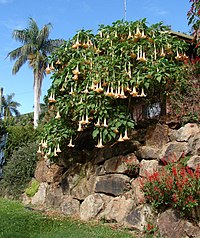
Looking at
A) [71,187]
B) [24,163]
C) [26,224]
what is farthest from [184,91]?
[24,163]

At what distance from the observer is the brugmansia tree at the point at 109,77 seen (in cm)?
693

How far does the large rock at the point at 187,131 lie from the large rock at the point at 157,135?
352mm

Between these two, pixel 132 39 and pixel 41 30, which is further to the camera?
pixel 41 30

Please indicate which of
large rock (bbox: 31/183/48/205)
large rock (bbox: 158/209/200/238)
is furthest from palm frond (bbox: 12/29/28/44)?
large rock (bbox: 158/209/200/238)

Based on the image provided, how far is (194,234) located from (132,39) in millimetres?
4380

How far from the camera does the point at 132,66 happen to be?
24.1ft

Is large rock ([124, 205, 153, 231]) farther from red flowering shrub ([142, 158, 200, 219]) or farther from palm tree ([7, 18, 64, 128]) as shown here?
palm tree ([7, 18, 64, 128])

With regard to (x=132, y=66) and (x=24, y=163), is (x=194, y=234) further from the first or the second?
(x=24, y=163)

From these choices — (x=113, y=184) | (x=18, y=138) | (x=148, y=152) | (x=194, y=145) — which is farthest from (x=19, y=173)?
(x=194, y=145)

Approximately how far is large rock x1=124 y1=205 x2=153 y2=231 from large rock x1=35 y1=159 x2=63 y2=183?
9.62 ft

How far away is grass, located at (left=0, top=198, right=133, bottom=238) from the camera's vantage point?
554 cm

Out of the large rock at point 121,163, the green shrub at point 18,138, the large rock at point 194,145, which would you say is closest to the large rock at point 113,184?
the large rock at point 121,163

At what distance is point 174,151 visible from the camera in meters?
6.09

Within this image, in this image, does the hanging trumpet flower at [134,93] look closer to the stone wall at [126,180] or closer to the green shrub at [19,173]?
the stone wall at [126,180]
